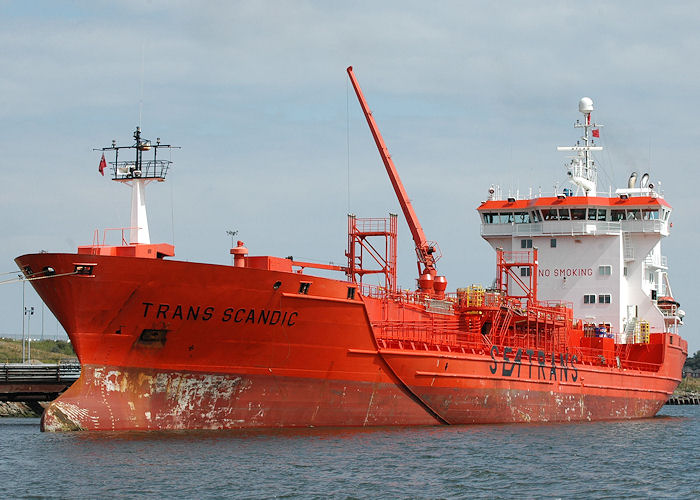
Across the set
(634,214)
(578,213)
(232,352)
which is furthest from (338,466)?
(634,214)

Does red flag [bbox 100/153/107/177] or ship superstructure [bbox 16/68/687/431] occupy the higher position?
red flag [bbox 100/153/107/177]

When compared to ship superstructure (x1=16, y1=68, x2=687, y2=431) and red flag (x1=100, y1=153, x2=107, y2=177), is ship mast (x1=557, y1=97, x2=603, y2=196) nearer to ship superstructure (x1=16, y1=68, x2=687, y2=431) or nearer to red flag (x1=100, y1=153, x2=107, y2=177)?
ship superstructure (x1=16, y1=68, x2=687, y2=431)

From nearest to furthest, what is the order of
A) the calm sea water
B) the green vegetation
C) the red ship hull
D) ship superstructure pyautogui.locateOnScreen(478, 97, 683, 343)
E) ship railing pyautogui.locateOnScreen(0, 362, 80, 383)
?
the calm sea water → the red ship hull → ship railing pyautogui.locateOnScreen(0, 362, 80, 383) → ship superstructure pyautogui.locateOnScreen(478, 97, 683, 343) → the green vegetation

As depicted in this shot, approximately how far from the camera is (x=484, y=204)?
36.2m

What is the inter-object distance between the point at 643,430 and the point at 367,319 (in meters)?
11.0

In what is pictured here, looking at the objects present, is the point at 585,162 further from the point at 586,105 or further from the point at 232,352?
the point at 232,352

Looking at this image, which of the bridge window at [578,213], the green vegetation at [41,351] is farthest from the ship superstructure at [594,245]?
the green vegetation at [41,351]

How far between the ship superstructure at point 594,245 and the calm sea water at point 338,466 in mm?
A: 9821

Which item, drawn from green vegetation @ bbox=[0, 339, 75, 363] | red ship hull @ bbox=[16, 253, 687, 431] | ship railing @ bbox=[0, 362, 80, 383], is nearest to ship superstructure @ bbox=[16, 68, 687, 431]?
red ship hull @ bbox=[16, 253, 687, 431]

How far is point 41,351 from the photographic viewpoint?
68500mm

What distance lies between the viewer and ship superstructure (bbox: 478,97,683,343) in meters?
35.0

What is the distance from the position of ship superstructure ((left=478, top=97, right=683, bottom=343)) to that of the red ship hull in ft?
30.2

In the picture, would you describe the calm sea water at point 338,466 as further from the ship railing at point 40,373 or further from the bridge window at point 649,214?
the bridge window at point 649,214

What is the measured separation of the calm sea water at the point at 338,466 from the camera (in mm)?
17688
